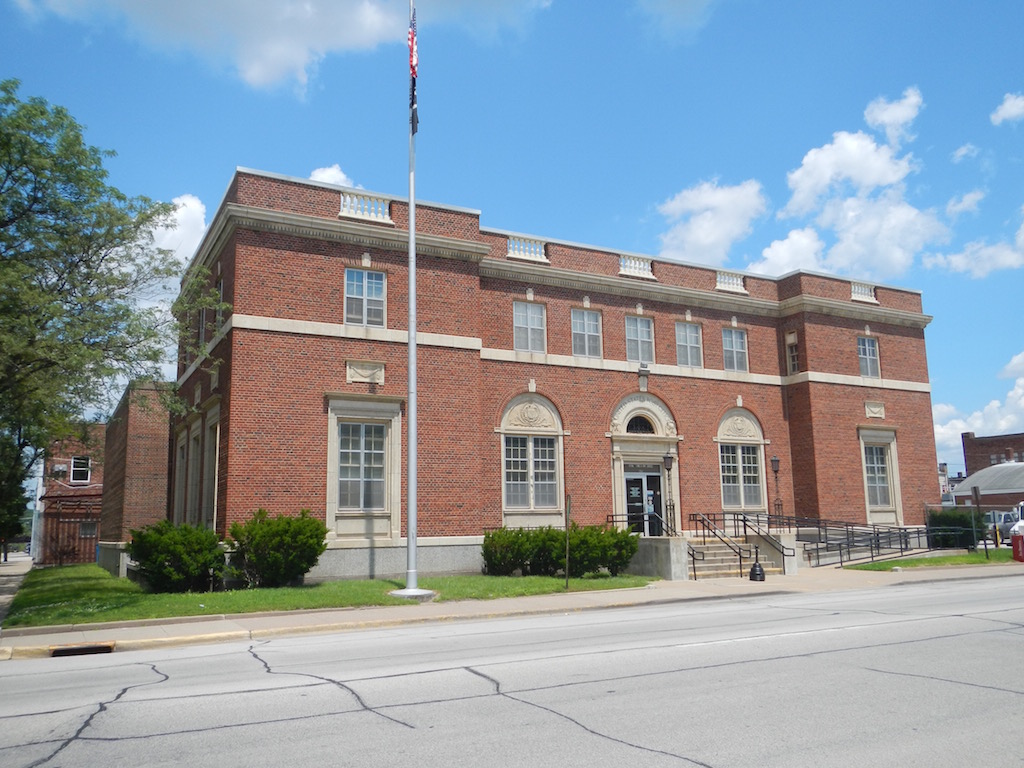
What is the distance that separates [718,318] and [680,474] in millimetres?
6045

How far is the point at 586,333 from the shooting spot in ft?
89.3

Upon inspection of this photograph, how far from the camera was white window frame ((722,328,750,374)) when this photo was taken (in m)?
29.9

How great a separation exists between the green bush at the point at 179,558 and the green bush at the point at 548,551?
704 centimetres

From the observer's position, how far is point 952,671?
880 centimetres

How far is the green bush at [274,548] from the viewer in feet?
61.9

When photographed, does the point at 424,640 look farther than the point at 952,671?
Yes

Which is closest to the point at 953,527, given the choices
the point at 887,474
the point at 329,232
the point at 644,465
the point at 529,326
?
the point at 887,474

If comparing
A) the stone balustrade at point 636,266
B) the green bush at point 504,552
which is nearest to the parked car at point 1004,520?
the stone balustrade at point 636,266

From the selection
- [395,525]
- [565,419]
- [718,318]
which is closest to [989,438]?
[718,318]

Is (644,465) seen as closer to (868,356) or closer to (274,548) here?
(868,356)

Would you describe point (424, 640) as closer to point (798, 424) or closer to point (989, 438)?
point (798, 424)

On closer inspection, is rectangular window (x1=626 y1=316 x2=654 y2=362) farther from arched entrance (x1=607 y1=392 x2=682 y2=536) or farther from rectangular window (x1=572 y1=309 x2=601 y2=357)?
arched entrance (x1=607 y1=392 x2=682 y2=536)

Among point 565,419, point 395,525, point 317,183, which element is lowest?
point 395,525

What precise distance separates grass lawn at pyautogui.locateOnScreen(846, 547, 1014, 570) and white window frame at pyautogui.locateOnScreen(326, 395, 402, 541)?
14326mm
